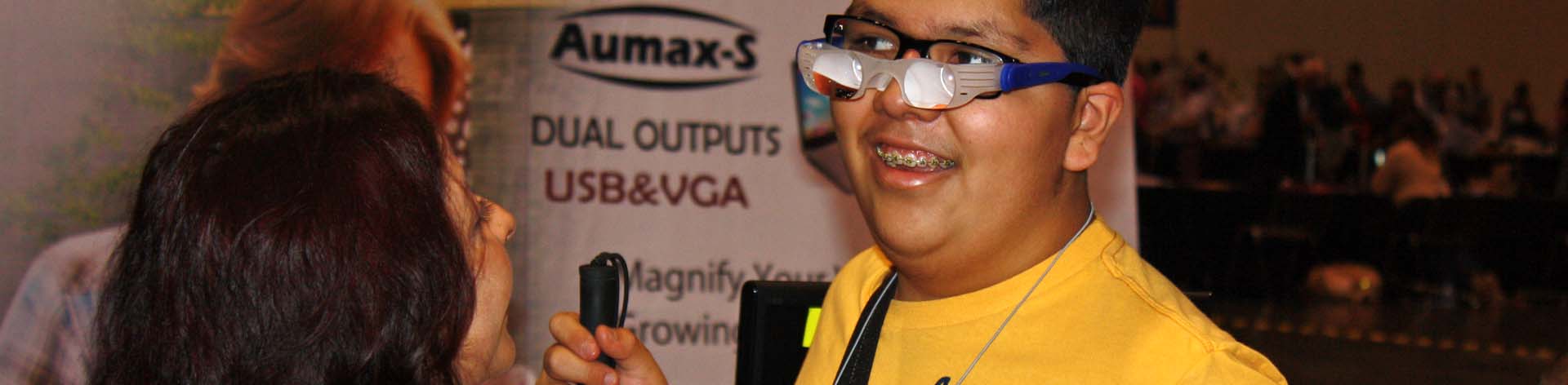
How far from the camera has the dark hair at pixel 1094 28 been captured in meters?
1.69

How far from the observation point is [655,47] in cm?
368

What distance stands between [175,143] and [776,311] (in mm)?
950

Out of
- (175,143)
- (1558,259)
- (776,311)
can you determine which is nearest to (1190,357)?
(776,311)

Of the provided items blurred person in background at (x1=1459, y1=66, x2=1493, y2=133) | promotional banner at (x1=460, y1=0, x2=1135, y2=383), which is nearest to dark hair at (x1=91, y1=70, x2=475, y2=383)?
promotional banner at (x1=460, y1=0, x2=1135, y2=383)

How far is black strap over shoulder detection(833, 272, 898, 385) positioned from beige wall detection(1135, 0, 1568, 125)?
14.1 meters

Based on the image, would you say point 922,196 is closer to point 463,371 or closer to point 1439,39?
point 463,371

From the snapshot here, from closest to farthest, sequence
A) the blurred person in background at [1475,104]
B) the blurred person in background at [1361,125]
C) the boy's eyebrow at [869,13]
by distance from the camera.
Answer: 1. the boy's eyebrow at [869,13]
2. the blurred person in background at [1361,125]
3. the blurred person in background at [1475,104]

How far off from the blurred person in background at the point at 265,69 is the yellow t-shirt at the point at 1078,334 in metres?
1.61

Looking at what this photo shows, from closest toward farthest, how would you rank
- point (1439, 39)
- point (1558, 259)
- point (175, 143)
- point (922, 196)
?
1. point (175, 143)
2. point (922, 196)
3. point (1558, 259)
4. point (1439, 39)

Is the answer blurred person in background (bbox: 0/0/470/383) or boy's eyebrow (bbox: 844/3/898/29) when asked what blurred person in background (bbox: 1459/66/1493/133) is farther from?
boy's eyebrow (bbox: 844/3/898/29)

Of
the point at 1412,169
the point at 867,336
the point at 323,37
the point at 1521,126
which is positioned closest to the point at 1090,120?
the point at 867,336

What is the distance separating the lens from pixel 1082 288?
1.74 meters

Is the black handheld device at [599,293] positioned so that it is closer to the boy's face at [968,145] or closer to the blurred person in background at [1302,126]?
the boy's face at [968,145]

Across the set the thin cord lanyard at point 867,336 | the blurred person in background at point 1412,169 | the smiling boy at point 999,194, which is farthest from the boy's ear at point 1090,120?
the blurred person in background at point 1412,169
